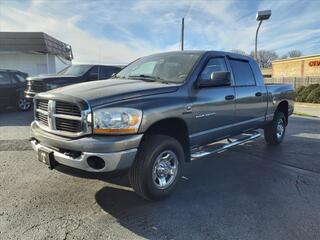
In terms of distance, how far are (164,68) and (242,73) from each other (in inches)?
64.8

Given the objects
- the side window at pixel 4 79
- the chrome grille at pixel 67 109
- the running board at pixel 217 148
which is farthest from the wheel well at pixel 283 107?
the side window at pixel 4 79

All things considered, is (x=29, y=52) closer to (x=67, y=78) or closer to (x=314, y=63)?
(x=67, y=78)

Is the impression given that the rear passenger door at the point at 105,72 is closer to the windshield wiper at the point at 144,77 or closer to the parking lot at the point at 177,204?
the parking lot at the point at 177,204

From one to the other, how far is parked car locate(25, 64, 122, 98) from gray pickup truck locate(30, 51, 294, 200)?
17.2 feet

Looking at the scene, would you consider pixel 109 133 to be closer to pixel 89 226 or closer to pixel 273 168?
pixel 89 226

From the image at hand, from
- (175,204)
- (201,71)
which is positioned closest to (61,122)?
(175,204)

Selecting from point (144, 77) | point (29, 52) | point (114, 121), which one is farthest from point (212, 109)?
point (29, 52)

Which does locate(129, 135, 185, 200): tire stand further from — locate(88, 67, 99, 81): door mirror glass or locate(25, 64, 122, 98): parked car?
locate(88, 67, 99, 81): door mirror glass

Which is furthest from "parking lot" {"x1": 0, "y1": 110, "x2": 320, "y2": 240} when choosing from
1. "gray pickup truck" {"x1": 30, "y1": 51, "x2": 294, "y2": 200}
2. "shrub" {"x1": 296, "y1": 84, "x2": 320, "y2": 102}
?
"shrub" {"x1": 296, "y1": 84, "x2": 320, "y2": 102}

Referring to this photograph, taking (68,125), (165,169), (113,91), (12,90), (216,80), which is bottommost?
(165,169)

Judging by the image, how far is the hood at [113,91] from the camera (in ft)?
11.0

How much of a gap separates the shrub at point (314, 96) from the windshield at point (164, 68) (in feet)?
53.6

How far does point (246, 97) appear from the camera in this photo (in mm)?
5332

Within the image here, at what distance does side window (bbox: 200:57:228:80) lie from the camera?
4.47 meters
